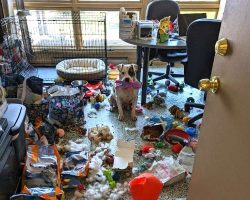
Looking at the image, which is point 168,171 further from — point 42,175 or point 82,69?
point 82,69

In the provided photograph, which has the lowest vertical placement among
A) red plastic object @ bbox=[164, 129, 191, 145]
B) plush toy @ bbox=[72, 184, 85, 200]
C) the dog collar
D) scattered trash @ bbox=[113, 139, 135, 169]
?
plush toy @ bbox=[72, 184, 85, 200]

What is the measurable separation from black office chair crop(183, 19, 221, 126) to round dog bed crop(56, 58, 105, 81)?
1.18 m

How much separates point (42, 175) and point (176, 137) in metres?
1.04

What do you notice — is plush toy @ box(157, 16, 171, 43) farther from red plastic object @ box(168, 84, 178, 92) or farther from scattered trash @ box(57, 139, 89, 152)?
scattered trash @ box(57, 139, 89, 152)

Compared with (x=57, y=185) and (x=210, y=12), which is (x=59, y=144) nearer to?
(x=57, y=185)

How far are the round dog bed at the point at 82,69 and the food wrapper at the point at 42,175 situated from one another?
137cm

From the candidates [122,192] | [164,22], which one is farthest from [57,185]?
[164,22]

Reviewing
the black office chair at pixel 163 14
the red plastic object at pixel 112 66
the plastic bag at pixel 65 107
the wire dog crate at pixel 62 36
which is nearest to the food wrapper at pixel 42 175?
the plastic bag at pixel 65 107

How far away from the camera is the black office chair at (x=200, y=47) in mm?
1788

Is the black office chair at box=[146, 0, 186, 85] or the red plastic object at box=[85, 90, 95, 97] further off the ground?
the black office chair at box=[146, 0, 186, 85]

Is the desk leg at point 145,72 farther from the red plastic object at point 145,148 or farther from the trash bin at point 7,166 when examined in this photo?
the trash bin at point 7,166

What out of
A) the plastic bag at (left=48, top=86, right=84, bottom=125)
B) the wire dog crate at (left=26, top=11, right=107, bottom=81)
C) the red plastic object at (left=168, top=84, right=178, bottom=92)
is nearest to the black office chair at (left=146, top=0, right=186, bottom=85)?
the red plastic object at (left=168, top=84, right=178, bottom=92)

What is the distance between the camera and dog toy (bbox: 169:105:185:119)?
2371 mm

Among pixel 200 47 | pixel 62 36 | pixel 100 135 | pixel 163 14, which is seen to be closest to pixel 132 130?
pixel 100 135
